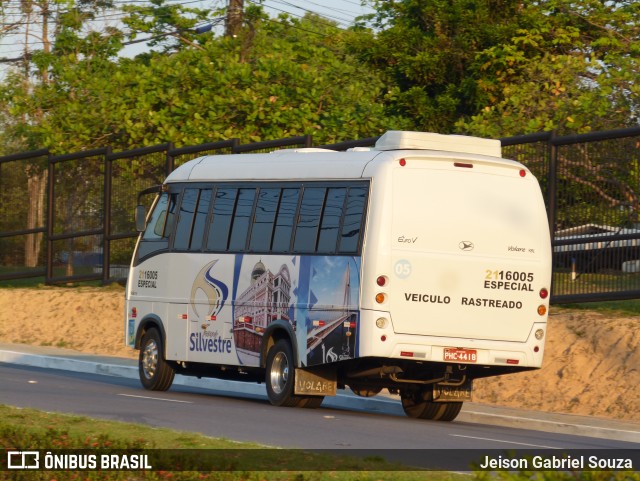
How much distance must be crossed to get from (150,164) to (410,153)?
46.7 ft

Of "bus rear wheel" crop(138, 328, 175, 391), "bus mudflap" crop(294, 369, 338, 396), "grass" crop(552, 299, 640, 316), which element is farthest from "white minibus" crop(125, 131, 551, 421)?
"grass" crop(552, 299, 640, 316)

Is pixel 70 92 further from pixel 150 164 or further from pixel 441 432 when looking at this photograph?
pixel 441 432

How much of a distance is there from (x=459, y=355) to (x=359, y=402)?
3479 mm

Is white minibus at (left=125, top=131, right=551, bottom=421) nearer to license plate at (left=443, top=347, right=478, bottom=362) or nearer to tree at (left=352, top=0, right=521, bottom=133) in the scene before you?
license plate at (left=443, top=347, right=478, bottom=362)

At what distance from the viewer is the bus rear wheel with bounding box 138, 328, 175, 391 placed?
1984 cm

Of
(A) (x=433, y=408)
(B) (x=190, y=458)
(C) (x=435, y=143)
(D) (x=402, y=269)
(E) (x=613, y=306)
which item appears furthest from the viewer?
(E) (x=613, y=306)

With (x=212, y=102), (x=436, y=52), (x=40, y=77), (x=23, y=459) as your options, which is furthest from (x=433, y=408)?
(x=40, y=77)

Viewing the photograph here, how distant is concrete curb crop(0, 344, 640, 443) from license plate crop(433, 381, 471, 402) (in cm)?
37

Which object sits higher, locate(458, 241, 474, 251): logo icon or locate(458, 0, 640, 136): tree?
locate(458, 0, 640, 136): tree

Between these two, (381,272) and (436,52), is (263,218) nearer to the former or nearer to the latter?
(381,272)

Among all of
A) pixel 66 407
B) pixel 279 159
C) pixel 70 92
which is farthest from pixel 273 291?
pixel 70 92

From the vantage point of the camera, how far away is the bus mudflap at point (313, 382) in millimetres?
17062

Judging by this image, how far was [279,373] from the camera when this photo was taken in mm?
17625

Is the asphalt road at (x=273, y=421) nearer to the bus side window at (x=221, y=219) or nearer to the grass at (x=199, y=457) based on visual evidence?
the grass at (x=199, y=457)
